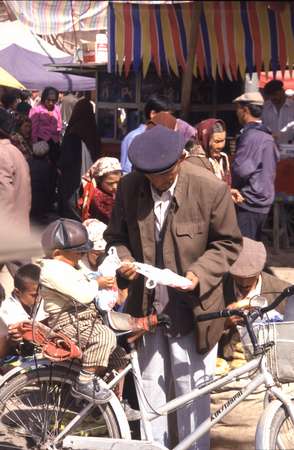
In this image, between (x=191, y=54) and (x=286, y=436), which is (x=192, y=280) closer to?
(x=286, y=436)

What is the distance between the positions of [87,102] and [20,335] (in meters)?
4.20

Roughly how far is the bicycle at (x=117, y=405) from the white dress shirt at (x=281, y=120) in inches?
257

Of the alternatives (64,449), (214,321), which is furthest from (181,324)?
(64,449)

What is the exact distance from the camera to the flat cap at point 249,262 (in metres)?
4.92

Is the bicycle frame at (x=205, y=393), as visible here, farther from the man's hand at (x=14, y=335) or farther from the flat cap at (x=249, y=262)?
the flat cap at (x=249, y=262)

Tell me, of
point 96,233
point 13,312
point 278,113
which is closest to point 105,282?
point 13,312

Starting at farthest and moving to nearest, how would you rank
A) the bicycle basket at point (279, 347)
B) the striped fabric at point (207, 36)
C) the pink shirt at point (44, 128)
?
the pink shirt at point (44, 128), the striped fabric at point (207, 36), the bicycle basket at point (279, 347)

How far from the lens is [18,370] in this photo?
426 cm

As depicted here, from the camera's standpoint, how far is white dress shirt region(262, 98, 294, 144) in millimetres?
10328

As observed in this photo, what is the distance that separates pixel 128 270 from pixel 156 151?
1.74ft

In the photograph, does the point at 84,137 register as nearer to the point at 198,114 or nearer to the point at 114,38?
the point at 114,38

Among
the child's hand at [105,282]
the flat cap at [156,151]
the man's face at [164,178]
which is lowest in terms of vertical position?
the child's hand at [105,282]

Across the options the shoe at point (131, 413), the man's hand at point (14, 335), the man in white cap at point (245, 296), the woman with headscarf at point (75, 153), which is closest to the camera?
the shoe at point (131, 413)

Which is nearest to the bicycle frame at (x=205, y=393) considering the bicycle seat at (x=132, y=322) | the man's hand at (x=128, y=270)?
the bicycle seat at (x=132, y=322)
